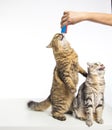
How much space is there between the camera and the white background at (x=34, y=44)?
1.45 meters

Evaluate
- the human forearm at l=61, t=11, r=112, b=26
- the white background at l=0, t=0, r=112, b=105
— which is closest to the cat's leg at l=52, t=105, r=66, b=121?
the human forearm at l=61, t=11, r=112, b=26

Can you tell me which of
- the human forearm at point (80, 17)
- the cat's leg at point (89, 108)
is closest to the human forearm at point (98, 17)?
the human forearm at point (80, 17)

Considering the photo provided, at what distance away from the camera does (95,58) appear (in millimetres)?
1519

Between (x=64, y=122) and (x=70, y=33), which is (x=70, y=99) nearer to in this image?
(x=64, y=122)

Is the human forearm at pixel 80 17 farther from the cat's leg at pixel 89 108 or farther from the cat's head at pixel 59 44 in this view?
the cat's leg at pixel 89 108

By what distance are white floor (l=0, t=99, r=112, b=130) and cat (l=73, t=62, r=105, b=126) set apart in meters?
0.03

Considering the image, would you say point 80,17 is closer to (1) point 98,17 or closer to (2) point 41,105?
(1) point 98,17

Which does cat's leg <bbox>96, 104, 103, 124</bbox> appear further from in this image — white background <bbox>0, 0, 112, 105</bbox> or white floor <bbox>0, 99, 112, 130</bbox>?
white background <bbox>0, 0, 112, 105</bbox>

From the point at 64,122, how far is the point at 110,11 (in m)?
0.79

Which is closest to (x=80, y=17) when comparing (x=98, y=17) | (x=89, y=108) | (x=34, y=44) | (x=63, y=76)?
(x=98, y=17)

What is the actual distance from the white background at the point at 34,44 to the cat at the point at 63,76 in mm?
427

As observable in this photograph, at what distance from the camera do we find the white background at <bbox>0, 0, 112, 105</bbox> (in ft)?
4.74

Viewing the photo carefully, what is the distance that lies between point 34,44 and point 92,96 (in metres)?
0.58

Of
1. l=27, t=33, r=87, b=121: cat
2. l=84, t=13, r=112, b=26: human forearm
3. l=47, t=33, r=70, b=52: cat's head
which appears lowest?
l=27, t=33, r=87, b=121: cat
